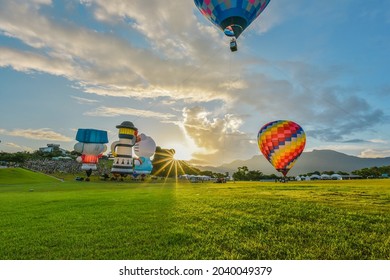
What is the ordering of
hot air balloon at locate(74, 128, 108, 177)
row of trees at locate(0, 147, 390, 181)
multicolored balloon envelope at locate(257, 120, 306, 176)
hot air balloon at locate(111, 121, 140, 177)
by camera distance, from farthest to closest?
1. row of trees at locate(0, 147, 390, 181)
2. hot air balloon at locate(111, 121, 140, 177)
3. hot air balloon at locate(74, 128, 108, 177)
4. multicolored balloon envelope at locate(257, 120, 306, 176)

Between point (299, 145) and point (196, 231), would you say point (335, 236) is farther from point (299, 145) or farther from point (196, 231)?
point (299, 145)

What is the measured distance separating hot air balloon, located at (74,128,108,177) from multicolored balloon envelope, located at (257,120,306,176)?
93.7ft

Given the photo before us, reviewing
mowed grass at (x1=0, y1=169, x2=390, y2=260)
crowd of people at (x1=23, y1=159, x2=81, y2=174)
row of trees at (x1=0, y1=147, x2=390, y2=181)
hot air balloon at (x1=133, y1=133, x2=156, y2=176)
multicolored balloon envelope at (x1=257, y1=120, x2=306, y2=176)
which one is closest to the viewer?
mowed grass at (x1=0, y1=169, x2=390, y2=260)

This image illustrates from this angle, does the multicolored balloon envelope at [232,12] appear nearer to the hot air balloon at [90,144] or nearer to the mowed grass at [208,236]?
the mowed grass at [208,236]

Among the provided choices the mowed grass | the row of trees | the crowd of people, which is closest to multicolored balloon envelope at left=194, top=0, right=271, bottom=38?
the mowed grass

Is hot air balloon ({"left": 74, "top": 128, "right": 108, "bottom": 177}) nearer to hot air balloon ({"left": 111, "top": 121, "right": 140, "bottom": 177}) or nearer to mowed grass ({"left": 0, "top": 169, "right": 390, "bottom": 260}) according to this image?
hot air balloon ({"left": 111, "top": 121, "right": 140, "bottom": 177})

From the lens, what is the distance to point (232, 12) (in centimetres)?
1764

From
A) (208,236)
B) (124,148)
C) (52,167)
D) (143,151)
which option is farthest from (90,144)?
(208,236)

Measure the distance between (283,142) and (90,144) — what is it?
32337mm

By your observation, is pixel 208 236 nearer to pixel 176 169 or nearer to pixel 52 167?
pixel 176 169

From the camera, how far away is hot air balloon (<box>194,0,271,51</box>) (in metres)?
17.5

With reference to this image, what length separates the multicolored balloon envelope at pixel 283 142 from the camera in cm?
3103
